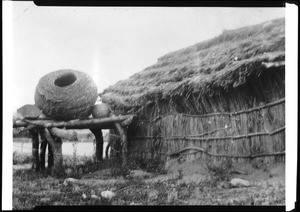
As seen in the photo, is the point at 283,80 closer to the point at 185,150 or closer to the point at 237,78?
the point at 237,78

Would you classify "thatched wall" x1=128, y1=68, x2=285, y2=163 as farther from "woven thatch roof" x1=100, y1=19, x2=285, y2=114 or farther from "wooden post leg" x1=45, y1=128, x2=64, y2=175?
"wooden post leg" x1=45, y1=128, x2=64, y2=175

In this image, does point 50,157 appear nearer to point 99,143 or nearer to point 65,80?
point 99,143

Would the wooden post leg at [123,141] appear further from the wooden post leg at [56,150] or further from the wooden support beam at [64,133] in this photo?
the wooden post leg at [56,150]

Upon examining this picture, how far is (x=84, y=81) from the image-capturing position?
8398 millimetres

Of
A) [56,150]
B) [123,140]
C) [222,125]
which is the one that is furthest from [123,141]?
[222,125]

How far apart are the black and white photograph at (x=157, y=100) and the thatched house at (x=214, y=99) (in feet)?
0.05

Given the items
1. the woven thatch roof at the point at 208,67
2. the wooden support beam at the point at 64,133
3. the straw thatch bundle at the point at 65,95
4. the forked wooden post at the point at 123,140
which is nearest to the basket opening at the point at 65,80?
the straw thatch bundle at the point at 65,95

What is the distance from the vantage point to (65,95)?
859 centimetres

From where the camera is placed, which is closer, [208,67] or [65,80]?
[208,67]

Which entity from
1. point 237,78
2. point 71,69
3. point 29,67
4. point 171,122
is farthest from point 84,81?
point 237,78

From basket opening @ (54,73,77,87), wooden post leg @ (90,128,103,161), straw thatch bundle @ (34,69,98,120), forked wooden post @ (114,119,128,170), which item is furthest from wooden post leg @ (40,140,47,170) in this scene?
forked wooden post @ (114,119,128,170)

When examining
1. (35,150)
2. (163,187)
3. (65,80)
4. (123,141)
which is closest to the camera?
(163,187)

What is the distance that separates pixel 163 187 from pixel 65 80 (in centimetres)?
219

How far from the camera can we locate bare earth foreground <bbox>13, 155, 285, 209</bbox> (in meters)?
7.87
